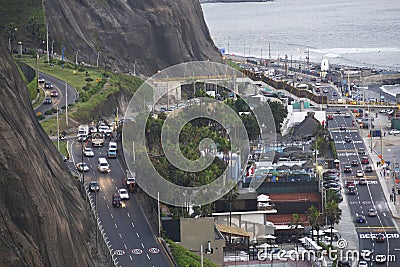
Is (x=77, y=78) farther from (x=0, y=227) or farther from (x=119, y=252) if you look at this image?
(x=0, y=227)

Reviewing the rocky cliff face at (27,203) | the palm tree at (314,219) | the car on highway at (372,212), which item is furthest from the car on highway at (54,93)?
the rocky cliff face at (27,203)

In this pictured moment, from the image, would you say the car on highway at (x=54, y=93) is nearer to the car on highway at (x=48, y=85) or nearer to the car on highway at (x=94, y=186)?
the car on highway at (x=48, y=85)

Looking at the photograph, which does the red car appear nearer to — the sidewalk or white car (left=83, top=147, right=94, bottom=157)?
the sidewalk

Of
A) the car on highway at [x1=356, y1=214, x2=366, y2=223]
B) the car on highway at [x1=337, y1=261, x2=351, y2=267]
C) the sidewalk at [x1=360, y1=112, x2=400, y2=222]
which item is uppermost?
the car on highway at [x1=337, y1=261, x2=351, y2=267]

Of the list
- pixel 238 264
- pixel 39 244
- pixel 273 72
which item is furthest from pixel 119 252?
pixel 273 72

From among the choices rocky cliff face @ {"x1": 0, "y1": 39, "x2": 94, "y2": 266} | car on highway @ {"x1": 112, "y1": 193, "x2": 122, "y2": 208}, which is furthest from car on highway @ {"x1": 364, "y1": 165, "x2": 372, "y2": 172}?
rocky cliff face @ {"x1": 0, "y1": 39, "x2": 94, "y2": 266}

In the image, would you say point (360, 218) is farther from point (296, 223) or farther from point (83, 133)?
point (83, 133)
